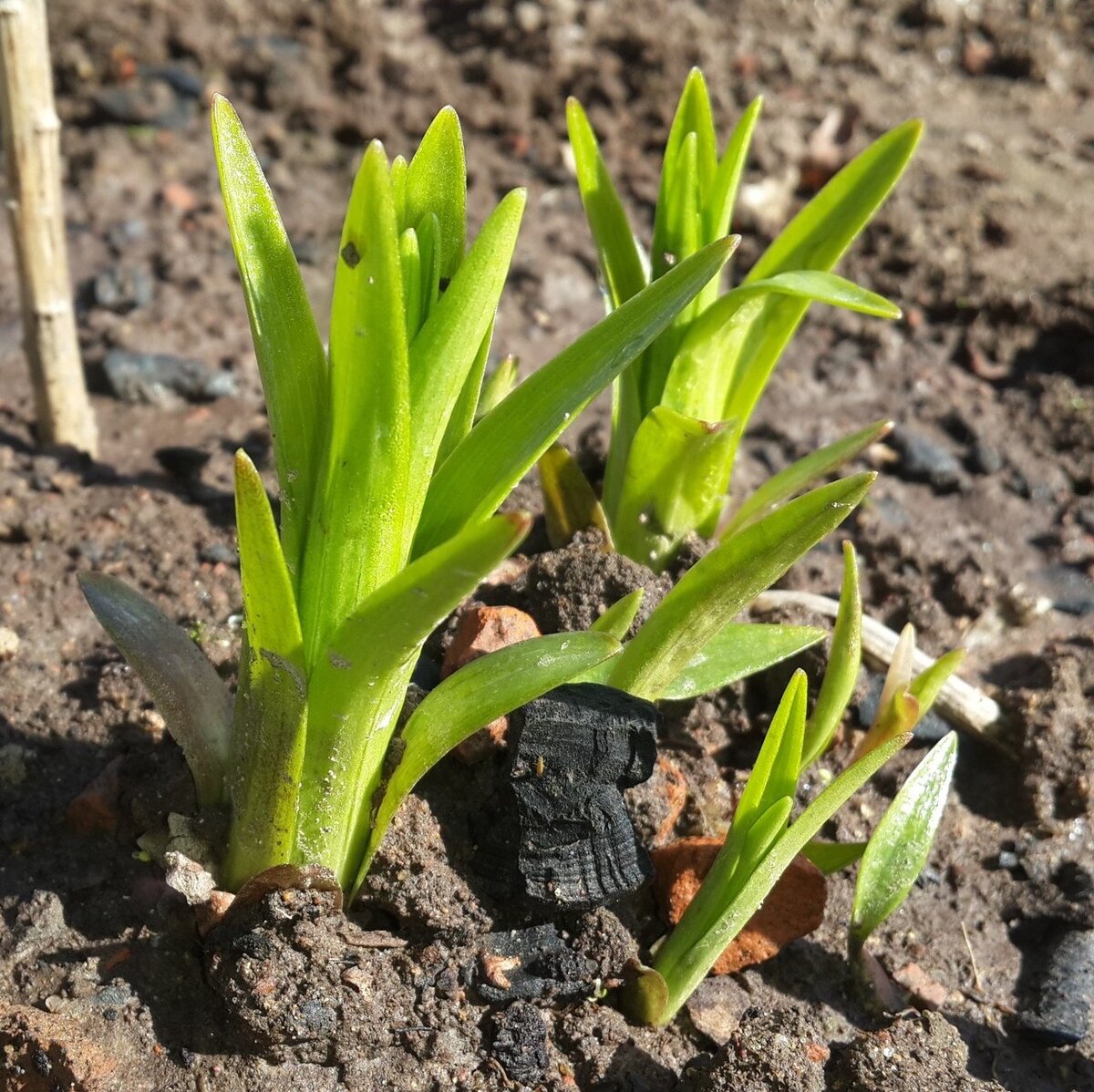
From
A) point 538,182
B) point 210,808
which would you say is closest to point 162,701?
point 210,808

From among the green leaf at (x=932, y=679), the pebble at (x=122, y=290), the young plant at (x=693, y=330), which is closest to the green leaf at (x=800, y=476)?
the young plant at (x=693, y=330)

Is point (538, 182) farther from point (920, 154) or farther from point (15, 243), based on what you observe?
point (15, 243)

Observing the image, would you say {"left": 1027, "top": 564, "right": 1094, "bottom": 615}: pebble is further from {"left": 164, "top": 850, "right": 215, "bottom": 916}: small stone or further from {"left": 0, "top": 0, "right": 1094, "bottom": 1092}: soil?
{"left": 164, "top": 850, "right": 215, "bottom": 916}: small stone

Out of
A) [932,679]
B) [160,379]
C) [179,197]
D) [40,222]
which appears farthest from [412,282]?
[179,197]

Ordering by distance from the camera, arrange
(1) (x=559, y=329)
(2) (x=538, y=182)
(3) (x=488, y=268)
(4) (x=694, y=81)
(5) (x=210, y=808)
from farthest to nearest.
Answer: (2) (x=538, y=182)
(1) (x=559, y=329)
(4) (x=694, y=81)
(5) (x=210, y=808)
(3) (x=488, y=268)

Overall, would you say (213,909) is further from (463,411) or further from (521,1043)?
(463,411)

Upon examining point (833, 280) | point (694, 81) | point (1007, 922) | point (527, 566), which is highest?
point (694, 81)

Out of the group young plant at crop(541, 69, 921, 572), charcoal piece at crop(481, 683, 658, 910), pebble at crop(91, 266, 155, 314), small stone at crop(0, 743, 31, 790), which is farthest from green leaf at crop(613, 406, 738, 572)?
pebble at crop(91, 266, 155, 314)

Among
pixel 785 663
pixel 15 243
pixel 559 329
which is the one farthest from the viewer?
pixel 559 329
